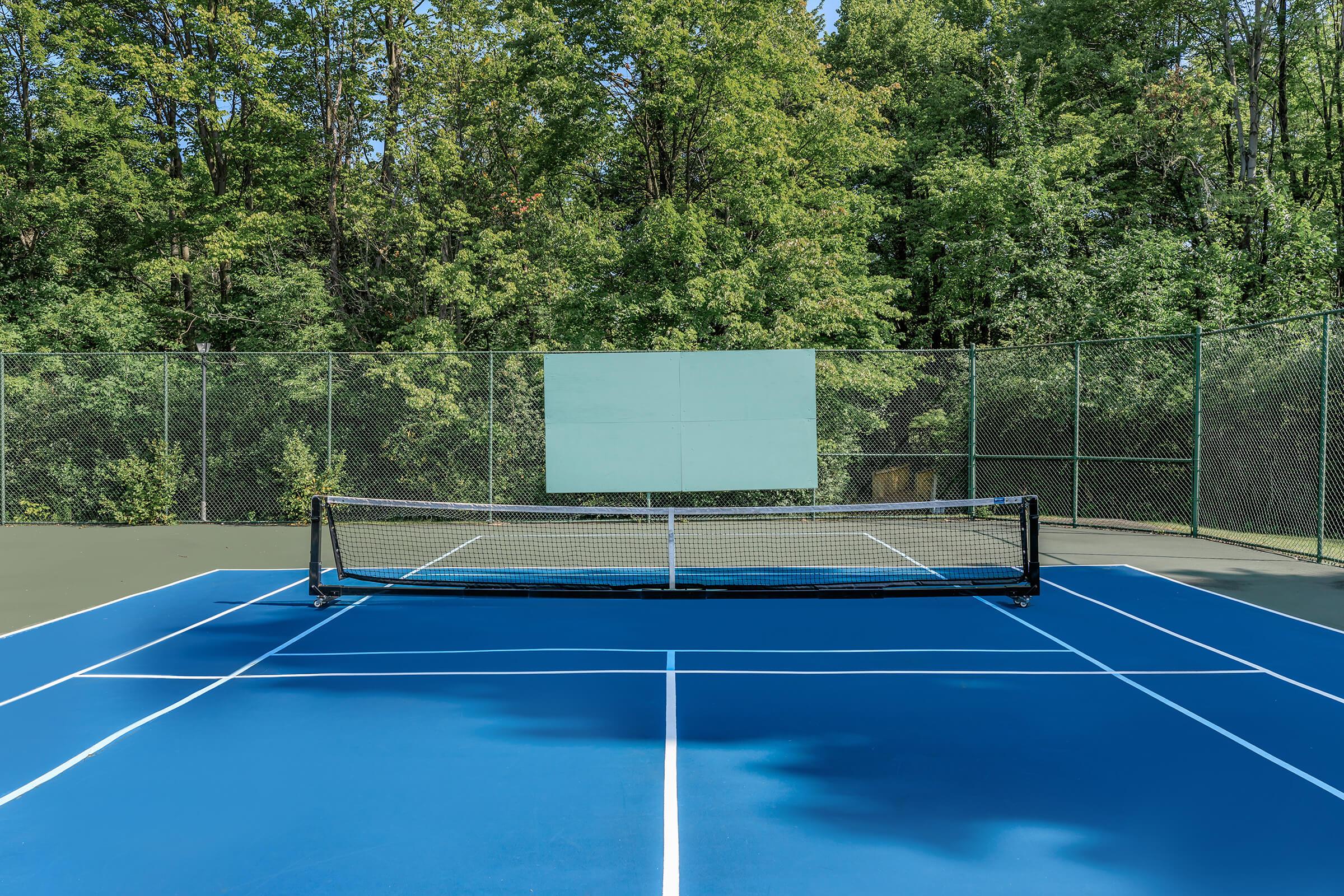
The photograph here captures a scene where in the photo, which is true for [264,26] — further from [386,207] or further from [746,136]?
[746,136]

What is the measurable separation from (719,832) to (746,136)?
51.0 ft

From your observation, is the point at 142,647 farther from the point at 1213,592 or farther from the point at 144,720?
the point at 1213,592

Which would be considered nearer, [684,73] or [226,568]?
[226,568]

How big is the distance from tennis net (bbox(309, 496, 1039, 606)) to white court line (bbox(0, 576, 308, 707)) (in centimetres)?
55

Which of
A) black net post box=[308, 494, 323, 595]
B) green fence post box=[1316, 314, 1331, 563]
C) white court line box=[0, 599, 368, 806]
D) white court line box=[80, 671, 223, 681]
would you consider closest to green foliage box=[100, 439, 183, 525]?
black net post box=[308, 494, 323, 595]

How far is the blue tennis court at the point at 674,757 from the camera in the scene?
352 centimetres

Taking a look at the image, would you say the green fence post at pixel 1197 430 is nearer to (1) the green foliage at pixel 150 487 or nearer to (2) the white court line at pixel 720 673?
(2) the white court line at pixel 720 673

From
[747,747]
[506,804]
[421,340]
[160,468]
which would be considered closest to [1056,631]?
[747,747]

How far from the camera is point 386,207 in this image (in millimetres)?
20828

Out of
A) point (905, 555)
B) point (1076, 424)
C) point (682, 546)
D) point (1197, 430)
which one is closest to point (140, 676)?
point (682, 546)

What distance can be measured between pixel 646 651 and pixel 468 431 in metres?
9.19

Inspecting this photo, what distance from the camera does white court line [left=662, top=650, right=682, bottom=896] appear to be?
11.2 feet

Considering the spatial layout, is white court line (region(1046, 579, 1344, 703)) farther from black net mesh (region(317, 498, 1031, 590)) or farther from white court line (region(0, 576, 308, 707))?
white court line (region(0, 576, 308, 707))

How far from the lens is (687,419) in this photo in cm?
1416
